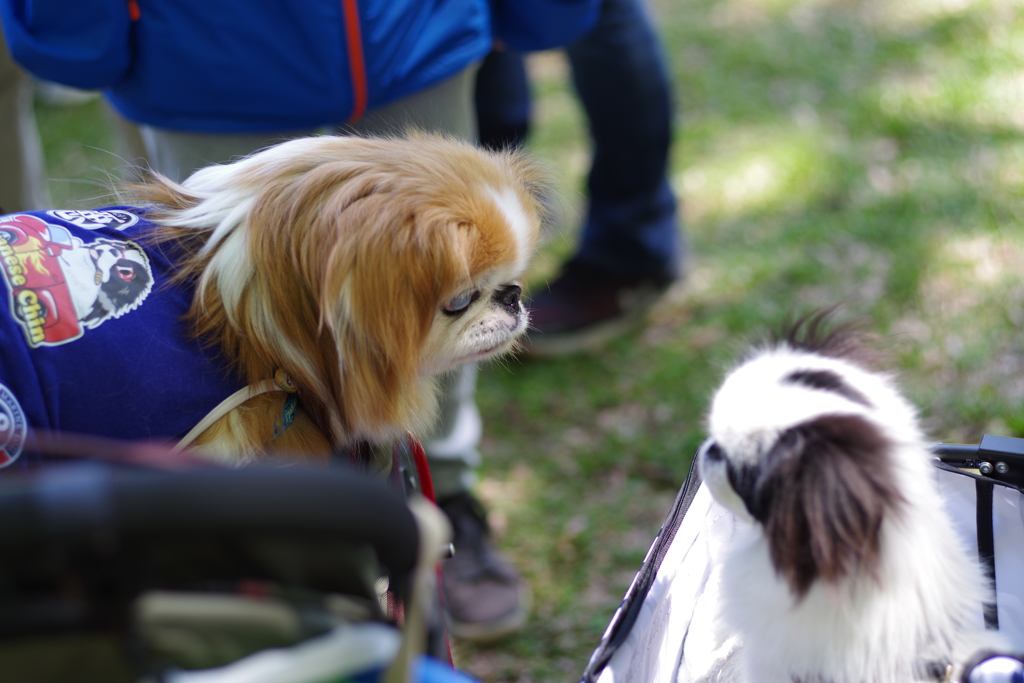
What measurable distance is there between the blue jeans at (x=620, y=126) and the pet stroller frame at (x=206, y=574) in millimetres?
2178

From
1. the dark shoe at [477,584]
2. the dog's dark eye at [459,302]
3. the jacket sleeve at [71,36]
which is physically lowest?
the dark shoe at [477,584]

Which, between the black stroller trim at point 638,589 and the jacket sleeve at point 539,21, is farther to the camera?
the jacket sleeve at point 539,21

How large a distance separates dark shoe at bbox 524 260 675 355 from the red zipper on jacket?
1461 millimetres

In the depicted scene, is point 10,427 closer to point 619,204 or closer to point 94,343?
point 94,343

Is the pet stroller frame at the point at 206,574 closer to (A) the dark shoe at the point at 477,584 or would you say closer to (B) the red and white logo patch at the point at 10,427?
(B) the red and white logo patch at the point at 10,427

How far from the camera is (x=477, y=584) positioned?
7.33ft

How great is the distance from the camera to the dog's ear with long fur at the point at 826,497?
1.15m

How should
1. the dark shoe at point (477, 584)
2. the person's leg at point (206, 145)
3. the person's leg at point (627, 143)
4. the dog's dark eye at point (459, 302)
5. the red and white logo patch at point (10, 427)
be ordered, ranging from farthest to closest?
the person's leg at point (627, 143), the dark shoe at point (477, 584), the person's leg at point (206, 145), the dog's dark eye at point (459, 302), the red and white logo patch at point (10, 427)

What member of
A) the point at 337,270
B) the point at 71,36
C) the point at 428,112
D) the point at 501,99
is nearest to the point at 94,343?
the point at 337,270

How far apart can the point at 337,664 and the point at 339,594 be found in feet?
0.24

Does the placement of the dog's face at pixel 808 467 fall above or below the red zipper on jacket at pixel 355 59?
below

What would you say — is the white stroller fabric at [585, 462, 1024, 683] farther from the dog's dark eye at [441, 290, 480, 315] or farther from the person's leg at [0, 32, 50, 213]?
the person's leg at [0, 32, 50, 213]

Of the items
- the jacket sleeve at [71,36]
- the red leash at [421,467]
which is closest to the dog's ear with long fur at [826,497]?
the red leash at [421,467]

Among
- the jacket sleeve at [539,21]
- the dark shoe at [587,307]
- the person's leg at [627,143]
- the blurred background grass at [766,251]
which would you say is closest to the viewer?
the jacket sleeve at [539,21]
